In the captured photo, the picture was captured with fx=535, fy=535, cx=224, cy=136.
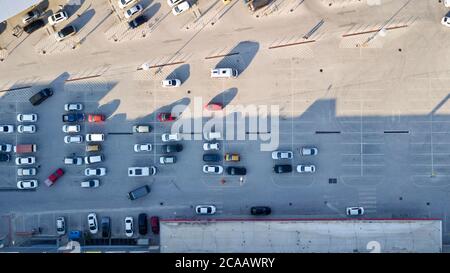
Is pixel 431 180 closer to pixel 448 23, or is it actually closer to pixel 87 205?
pixel 448 23

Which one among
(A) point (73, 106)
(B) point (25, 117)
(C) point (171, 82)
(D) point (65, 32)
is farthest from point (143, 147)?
(D) point (65, 32)

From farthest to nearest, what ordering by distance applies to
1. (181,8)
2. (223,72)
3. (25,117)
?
(25,117), (181,8), (223,72)

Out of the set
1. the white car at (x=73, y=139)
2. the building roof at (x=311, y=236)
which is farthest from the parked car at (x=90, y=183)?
the building roof at (x=311, y=236)

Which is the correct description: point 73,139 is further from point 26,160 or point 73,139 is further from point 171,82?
point 171,82

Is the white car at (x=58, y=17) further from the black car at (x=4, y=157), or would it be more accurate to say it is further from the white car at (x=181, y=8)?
the black car at (x=4, y=157)

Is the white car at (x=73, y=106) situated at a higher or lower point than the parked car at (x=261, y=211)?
higher

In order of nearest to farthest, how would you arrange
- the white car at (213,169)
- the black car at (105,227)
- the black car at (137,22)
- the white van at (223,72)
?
the white van at (223,72) → the black car at (137,22) → the white car at (213,169) → the black car at (105,227)

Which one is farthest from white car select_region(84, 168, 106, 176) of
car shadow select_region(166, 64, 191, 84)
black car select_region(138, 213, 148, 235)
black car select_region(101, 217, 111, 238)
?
car shadow select_region(166, 64, 191, 84)
